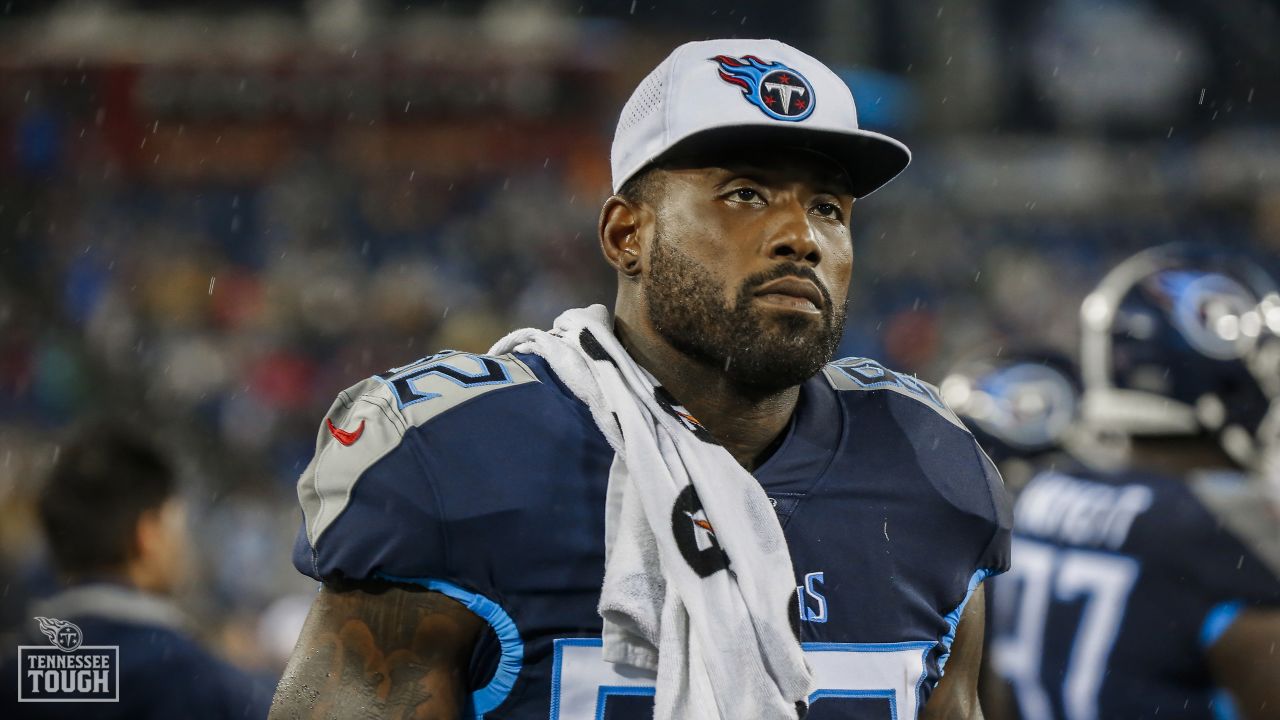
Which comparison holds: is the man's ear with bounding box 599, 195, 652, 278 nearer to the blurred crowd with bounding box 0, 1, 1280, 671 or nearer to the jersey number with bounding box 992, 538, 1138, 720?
the jersey number with bounding box 992, 538, 1138, 720

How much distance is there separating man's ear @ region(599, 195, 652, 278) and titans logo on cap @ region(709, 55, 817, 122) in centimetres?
28

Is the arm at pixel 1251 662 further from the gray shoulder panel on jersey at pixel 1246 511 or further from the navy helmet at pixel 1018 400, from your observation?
the navy helmet at pixel 1018 400

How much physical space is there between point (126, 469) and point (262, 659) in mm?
2631

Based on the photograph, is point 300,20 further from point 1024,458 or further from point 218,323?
point 1024,458

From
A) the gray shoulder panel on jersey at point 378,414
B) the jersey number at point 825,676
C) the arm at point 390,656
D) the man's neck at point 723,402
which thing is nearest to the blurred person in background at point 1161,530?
the jersey number at point 825,676

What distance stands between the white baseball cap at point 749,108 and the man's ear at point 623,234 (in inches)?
1.8

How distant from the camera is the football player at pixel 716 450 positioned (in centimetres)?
204

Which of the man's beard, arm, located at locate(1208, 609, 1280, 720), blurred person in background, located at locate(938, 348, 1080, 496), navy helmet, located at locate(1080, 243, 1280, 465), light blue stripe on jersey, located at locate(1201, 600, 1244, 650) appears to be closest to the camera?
the man's beard

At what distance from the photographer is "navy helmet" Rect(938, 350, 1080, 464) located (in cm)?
499

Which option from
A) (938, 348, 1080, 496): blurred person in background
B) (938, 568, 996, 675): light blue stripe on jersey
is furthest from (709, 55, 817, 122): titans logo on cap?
(938, 348, 1080, 496): blurred person in background

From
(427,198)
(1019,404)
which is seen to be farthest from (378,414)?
(427,198)

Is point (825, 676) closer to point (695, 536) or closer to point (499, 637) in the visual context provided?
point (695, 536)

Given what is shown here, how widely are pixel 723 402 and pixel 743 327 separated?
161mm

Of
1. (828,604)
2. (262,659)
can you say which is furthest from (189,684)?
(262,659)
